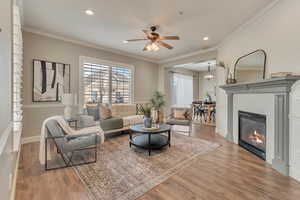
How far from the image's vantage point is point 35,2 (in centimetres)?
277

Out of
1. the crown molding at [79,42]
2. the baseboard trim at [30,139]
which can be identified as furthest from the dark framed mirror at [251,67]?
the baseboard trim at [30,139]

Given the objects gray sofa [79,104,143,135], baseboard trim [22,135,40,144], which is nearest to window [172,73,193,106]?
gray sofa [79,104,143,135]

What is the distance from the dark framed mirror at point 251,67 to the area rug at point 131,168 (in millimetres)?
1843

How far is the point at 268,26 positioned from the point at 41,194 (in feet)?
15.4

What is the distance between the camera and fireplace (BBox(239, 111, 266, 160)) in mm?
2965

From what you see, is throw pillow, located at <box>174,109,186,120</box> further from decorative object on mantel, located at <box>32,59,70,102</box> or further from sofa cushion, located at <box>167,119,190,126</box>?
decorative object on mantel, located at <box>32,59,70,102</box>

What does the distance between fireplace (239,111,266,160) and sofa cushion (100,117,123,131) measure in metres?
3.33

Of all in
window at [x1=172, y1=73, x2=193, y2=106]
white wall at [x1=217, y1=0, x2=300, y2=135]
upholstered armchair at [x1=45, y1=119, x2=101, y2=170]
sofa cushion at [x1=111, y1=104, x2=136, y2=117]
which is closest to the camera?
white wall at [x1=217, y1=0, x2=300, y2=135]

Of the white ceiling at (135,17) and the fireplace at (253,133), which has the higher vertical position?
the white ceiling at (135,17)

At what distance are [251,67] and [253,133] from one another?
1.50m

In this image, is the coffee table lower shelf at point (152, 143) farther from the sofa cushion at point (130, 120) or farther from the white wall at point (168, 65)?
the white wall at point (168, 65)

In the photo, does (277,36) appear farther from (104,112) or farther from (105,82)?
(105,82)

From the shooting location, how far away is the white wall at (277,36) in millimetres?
2332

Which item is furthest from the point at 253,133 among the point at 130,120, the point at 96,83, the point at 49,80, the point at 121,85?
the point at 49,80
